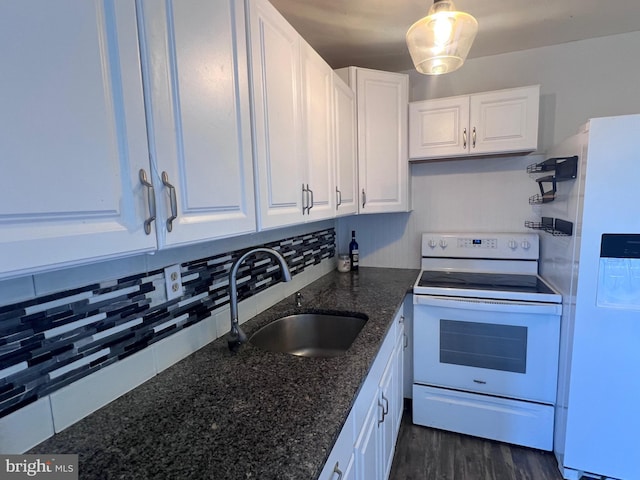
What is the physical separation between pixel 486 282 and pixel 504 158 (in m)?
0.90

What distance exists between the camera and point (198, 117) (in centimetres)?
80

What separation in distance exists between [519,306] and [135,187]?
1.91 meters

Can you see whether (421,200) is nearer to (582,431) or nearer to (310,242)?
(310,242)

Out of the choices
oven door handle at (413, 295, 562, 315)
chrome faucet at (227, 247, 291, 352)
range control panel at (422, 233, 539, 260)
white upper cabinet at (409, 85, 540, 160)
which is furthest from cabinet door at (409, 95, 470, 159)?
chrome faucet at (227, 247, 291, 352)

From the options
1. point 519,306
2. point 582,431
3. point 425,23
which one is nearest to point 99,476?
point 425,23

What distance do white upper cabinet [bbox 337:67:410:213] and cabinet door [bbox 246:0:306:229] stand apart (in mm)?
815

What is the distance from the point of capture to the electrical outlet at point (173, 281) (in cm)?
105

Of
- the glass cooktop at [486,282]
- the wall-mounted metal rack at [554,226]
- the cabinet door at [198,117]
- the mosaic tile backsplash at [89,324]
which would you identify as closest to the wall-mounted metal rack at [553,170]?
the wall-mounted metal rack at [554,226]

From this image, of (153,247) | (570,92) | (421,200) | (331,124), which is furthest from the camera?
(421,200)

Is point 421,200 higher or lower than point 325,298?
higher

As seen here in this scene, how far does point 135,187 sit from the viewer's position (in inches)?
25.3

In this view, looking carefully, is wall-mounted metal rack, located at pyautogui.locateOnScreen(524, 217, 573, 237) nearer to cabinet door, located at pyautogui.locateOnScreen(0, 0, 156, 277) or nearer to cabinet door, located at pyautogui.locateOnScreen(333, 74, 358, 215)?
cabinet door, located at pyautogui.locateOnScreen(333, 74, 358, 215)

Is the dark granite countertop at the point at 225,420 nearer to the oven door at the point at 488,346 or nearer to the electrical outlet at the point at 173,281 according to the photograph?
the electrical outlet at the point at 173,281

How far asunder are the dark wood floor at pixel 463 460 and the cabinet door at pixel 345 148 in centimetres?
147
